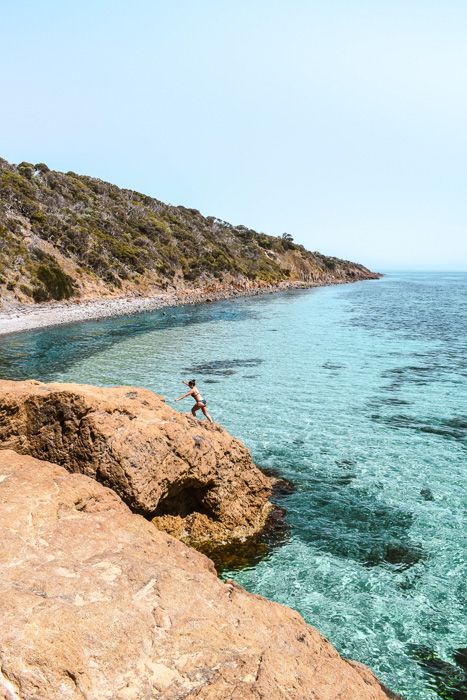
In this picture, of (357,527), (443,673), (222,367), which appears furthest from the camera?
(222,367)

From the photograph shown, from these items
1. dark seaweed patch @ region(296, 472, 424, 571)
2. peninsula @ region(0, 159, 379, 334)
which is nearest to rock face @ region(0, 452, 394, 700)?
dark seaweed patch @ region(296, 472, 424, 571)

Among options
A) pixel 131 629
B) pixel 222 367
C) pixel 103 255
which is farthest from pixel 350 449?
pixel 103 255

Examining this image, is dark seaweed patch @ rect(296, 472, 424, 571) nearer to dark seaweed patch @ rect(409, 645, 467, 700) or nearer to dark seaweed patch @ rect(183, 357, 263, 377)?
dark seaweed patch @ rect(409, 645, 467, 700)

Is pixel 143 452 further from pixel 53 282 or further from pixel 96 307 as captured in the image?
pixel 53 282

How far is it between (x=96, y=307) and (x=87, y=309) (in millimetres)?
2061

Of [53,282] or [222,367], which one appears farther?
[53,282]

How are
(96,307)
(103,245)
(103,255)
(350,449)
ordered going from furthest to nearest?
(103,245) < (103,255) < (96,307) < (350,449)

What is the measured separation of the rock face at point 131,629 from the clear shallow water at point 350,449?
3.14 meters

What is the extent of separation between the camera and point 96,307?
57.6 metres

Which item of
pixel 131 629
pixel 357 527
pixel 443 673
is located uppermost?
pixel 131 629

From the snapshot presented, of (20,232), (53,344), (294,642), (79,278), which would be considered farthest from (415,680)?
(20,232)

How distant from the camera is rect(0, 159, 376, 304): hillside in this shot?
58.2 m

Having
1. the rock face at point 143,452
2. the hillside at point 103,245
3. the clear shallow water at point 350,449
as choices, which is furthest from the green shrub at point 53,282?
the rock face at point 143,452

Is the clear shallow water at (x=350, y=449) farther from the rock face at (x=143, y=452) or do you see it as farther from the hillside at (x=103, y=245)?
the hillside at (x=103, y=245)
